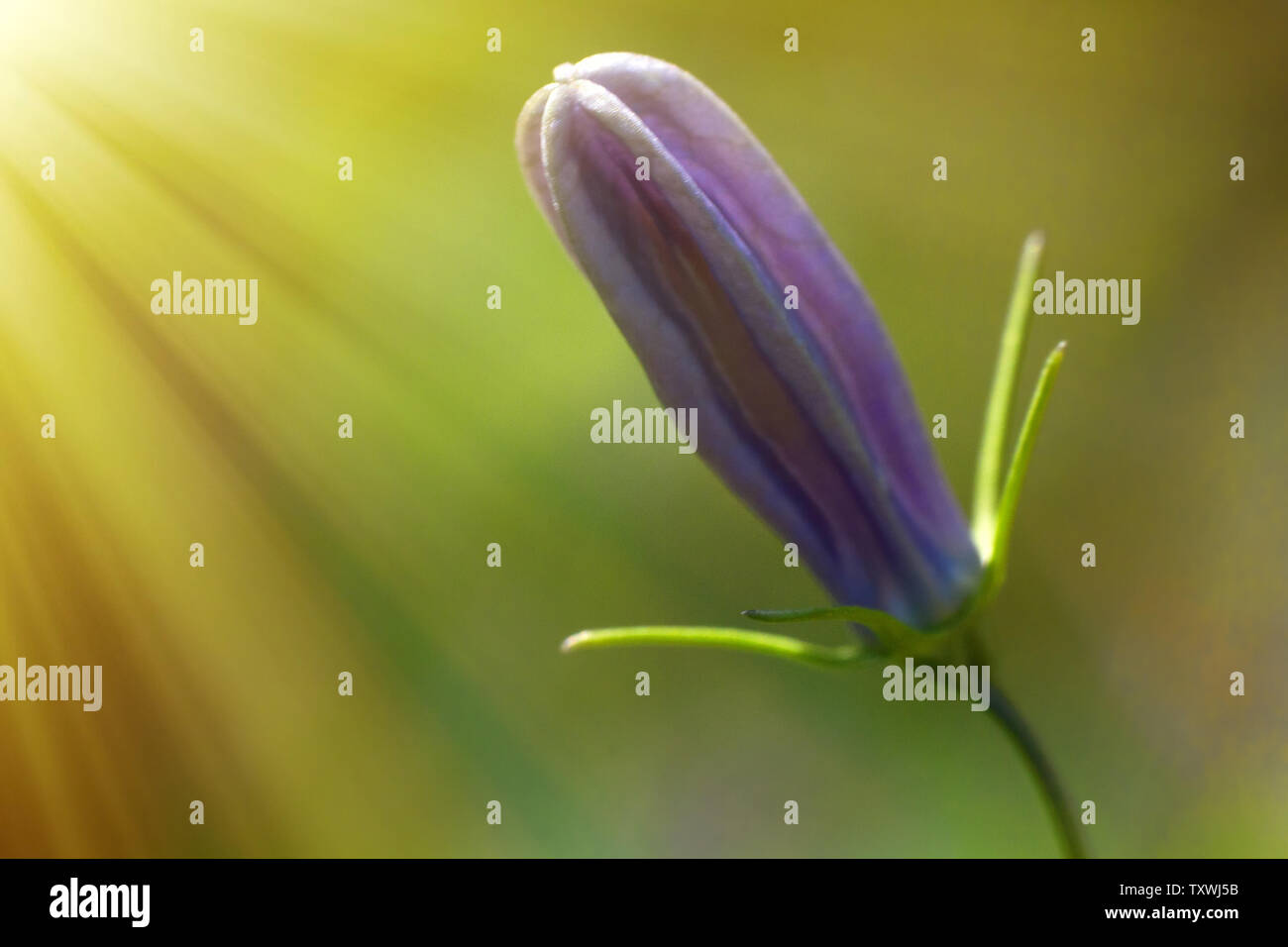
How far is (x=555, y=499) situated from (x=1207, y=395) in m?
1.33

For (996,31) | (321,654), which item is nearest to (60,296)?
(321,654)

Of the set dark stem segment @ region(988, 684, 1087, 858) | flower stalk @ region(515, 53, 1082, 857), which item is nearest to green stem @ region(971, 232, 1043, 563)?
flower stalk @ region(515, 53, 1082, 857)

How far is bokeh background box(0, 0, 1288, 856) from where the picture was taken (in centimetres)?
216

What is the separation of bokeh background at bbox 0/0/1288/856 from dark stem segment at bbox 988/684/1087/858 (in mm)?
1023

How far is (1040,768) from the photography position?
1.05 m

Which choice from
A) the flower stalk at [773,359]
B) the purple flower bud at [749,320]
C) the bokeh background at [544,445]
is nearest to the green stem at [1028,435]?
the flower stalk at [773,359]

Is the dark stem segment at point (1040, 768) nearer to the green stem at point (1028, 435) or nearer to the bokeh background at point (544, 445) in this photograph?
the green stem at point (1028, 435)

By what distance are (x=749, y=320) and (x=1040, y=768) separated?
0.49m

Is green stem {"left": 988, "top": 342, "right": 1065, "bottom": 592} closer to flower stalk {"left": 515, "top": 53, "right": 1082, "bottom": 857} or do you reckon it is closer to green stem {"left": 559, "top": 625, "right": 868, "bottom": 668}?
flower stalk {"left": 515, "top": 53, "right": 1082, "bottom": 857}

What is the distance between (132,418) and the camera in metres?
2.35

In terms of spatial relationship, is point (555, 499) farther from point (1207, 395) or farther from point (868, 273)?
point (1207, 395)

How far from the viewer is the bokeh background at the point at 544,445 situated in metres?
2.16

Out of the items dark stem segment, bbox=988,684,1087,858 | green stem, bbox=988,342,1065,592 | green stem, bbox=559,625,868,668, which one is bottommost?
dark stem segment, bbox=988,684,1087,858

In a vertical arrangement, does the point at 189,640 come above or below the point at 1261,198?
below
